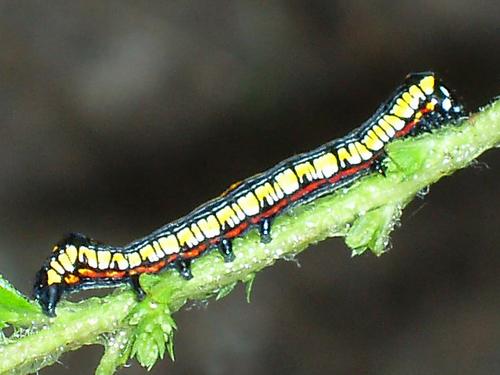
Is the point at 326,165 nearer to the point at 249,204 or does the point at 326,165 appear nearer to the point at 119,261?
the point at 249,204

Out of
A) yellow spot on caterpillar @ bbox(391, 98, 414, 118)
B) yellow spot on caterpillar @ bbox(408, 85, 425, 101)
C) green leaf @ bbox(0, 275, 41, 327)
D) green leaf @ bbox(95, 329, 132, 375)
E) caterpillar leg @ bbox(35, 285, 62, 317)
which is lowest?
green leaf @ bbox(95, 329, 132, 375)

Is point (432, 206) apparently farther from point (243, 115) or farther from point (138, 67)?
point (138, 67)

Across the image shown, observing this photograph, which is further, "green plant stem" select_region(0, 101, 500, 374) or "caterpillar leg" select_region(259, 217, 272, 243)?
"caterpillar leg" select_region(259, 217, 272, 243)

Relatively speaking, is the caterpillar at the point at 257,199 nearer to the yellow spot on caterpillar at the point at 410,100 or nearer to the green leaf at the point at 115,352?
the yellow spot on caterpillar at the point at 410,100

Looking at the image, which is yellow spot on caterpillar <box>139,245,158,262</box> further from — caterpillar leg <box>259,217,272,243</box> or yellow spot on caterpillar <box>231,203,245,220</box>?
caterpillar leg <box>259,217,272,243</box>

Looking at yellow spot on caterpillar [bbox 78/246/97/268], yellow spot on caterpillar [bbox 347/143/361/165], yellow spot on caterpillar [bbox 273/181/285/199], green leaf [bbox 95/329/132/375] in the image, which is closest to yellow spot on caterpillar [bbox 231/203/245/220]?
yellow spot on caterpillar [bbox 273/181/285/199]

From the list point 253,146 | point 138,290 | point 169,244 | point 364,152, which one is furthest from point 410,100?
point 253,146

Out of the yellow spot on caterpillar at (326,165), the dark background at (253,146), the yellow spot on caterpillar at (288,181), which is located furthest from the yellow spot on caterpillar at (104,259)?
the dark background at (253,146)
